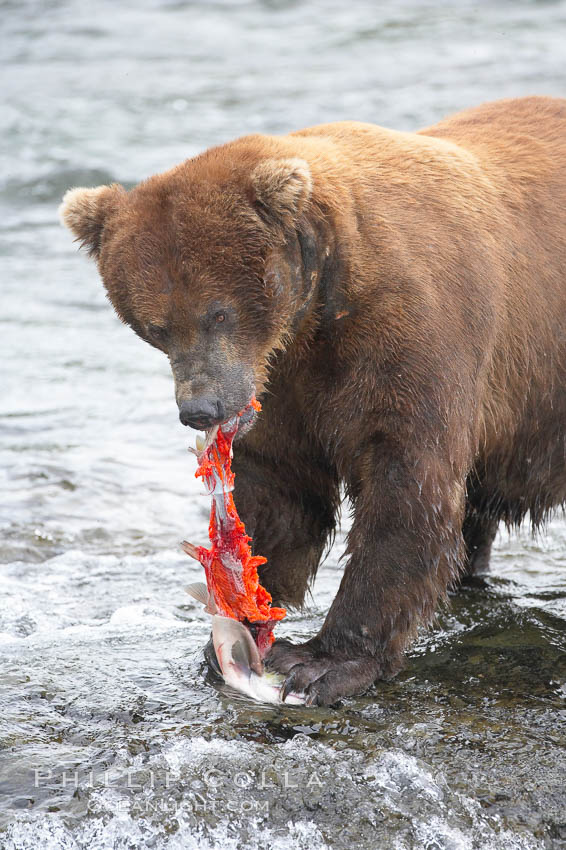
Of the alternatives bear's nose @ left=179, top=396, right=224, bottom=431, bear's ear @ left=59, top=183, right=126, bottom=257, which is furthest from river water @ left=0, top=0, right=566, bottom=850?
bear's ear @ left=59, top=183, right=126, bottom=257

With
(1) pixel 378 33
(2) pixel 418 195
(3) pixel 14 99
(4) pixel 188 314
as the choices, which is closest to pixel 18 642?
(4) pixel 188 314

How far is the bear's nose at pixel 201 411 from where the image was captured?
4.00 meters

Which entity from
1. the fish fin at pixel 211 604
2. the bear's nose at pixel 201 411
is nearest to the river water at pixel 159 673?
the fish fin at pixel 211 604

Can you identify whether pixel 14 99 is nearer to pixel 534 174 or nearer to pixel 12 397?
pixel 12 397

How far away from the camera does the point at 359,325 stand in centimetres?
436

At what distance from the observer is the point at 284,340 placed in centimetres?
441

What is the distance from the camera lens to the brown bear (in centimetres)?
409

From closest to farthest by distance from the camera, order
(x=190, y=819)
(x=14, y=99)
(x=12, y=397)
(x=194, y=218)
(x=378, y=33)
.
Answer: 1. (x=190, y=819)
2. (x=194, y=218)
3. (x=12, y=397)
4. (x=14, y=99)
5. (x=378, y=33)

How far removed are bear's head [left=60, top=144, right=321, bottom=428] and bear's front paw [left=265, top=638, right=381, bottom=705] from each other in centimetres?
104

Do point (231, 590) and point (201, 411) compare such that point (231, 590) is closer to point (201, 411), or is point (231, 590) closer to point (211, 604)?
point (211, 604)

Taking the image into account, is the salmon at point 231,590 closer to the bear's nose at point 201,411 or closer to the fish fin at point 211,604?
the fish fin at point 211,604

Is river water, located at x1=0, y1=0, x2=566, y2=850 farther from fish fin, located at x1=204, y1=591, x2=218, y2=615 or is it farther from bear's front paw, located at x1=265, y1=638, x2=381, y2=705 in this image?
fish fin, located at x1=204, y1=591, x2=218, y2=615

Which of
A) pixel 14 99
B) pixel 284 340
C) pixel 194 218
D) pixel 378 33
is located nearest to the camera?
pixel 194 218

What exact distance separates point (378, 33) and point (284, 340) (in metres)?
15.5
